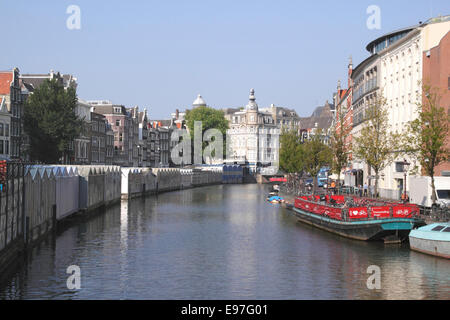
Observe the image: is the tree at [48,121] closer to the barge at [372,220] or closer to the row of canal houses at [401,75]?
the row of canal houses at [401,75]

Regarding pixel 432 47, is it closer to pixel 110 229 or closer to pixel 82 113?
pixel 110 229

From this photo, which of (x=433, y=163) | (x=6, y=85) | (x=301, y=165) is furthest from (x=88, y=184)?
(x=301, y=165)

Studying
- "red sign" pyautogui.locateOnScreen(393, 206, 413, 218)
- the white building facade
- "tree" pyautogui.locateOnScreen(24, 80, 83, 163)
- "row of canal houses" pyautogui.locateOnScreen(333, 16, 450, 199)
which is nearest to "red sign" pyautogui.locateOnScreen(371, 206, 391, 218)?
"red sign" pyautogui.locateOnScreen(393, 206, 413, 218)

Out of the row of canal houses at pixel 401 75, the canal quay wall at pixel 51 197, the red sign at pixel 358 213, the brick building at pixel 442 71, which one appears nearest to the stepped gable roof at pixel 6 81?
the canal quay wall at pixel 51 197

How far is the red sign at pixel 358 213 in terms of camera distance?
142ft

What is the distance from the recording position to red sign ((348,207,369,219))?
43.3 meters

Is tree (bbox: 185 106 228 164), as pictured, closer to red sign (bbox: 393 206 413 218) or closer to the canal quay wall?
the canal quay wall

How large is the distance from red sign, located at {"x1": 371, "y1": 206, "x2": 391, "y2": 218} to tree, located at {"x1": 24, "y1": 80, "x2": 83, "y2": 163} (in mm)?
67786

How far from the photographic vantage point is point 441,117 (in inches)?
2008

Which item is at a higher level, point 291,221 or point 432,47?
point 432,47

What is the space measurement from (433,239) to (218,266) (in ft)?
38.1

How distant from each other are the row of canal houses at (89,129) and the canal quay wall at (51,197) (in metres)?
17.2

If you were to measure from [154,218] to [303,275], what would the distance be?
32.6 metres
